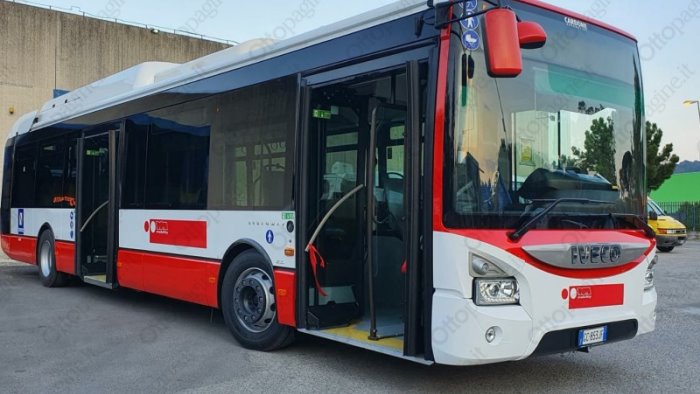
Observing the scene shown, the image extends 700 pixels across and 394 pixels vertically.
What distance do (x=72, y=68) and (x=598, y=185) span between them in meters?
20.2

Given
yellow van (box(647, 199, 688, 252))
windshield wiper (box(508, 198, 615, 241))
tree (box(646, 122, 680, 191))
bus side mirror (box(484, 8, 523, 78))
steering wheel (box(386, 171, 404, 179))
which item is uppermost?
tree (box(646, 122, 680, 191))

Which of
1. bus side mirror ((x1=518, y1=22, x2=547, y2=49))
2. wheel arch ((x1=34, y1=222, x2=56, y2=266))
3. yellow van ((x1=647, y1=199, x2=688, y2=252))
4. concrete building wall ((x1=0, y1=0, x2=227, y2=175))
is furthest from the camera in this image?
yellow van ((x1=647, y1=199, x2=688, y2=252))

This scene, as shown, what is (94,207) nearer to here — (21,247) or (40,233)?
(40,233)

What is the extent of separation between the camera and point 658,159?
3619 cm

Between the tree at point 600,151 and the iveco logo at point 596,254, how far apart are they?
A: 608mm

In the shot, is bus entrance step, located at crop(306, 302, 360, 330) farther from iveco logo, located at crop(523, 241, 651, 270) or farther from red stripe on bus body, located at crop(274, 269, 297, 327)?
iveco logo, located at crop(523, 241, 651, 270)

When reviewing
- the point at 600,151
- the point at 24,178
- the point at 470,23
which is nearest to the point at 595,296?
the point at 600,151

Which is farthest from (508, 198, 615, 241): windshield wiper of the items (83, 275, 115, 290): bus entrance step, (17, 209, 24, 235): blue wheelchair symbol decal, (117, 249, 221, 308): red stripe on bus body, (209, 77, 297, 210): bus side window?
(17, 209, 24, 235): blue wheelchair symbol decal

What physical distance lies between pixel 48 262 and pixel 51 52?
1200cm

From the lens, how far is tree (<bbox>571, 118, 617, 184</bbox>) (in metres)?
5.46

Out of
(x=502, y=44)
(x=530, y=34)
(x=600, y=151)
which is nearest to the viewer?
(x=502, y=44)

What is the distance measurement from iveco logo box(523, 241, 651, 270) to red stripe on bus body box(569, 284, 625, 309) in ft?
0.56

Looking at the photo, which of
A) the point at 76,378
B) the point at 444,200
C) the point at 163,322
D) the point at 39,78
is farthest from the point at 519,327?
the point at 39,78

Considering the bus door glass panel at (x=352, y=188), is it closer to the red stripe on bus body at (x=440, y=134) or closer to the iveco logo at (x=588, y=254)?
the red stripe on bus body at (x=440, y=134)
